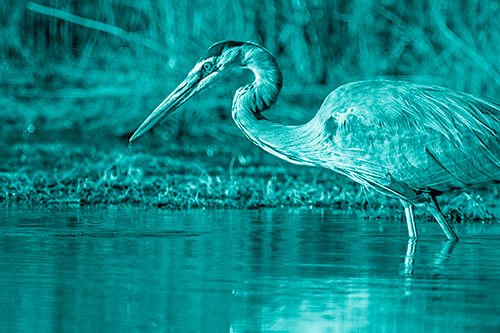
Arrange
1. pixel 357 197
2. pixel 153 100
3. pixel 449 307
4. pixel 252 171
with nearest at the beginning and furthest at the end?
pixel 449 307 → pixel 357 197 → pixel 252 171 → pixel 153 100

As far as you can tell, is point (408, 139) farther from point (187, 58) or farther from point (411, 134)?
point (187, 58)

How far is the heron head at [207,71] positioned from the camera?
10.9 meters

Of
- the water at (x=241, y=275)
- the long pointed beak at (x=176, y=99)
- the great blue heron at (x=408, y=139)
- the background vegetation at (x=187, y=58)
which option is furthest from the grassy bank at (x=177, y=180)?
the great blue heron at (x=408, y=139)

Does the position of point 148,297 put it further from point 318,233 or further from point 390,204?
point 390,204

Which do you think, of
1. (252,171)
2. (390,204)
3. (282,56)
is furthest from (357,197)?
(282,56)

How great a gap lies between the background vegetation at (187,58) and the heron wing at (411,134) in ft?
19.9

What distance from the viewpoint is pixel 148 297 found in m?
6.42

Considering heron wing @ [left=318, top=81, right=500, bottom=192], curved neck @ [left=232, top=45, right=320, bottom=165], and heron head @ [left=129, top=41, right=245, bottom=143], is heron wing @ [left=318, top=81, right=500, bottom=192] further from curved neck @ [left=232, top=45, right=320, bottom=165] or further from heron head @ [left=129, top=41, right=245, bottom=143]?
heron head @ [left=129, top=41, right=245, bottom=143]

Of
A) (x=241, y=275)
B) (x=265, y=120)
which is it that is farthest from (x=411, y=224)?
(x=241, y=275)

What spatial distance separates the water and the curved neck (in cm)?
65

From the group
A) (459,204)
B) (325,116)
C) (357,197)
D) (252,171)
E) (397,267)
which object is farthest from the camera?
(252,171)

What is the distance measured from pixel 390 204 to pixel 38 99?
636cm

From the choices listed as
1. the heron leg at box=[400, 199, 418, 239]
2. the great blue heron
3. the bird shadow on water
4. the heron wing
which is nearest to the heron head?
the great blue heron

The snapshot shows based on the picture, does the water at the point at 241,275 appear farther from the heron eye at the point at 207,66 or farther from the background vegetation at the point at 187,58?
the background vegetation at the point at 187,58
